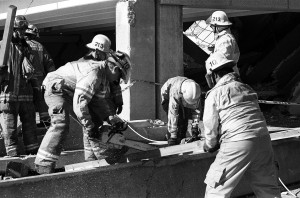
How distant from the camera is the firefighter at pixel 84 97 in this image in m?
6.50

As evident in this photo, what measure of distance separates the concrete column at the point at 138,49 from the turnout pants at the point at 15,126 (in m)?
1.89

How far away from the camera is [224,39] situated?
800 cm

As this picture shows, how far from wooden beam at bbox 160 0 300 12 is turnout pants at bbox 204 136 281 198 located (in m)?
5.00

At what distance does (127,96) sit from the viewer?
9.62m

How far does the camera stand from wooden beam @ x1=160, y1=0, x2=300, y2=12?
33.6 ft

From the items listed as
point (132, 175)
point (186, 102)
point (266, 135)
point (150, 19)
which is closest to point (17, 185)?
point (132, 175)

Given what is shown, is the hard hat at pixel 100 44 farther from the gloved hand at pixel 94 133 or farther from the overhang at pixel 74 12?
the overhang at pixel 74 12

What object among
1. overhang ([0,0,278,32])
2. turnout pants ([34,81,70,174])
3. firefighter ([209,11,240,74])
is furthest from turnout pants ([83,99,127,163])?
overhang ([0,0,278,32])

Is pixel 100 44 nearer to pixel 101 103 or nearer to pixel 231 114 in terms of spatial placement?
pixel 101 103

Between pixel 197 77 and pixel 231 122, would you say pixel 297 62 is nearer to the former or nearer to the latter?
pixel 197 77

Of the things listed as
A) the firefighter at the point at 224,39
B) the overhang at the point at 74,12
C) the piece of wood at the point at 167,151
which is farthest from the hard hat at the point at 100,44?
the overhang at the point at 74,12

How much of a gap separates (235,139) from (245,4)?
6.02m

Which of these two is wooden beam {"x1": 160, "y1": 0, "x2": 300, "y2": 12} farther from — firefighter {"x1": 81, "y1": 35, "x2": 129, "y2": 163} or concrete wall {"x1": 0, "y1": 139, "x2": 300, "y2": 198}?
concrete wall {"x1": 0, "y1": 139, "x2": 300, "y2": 198}

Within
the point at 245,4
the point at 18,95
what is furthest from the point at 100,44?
the point at 245,4
